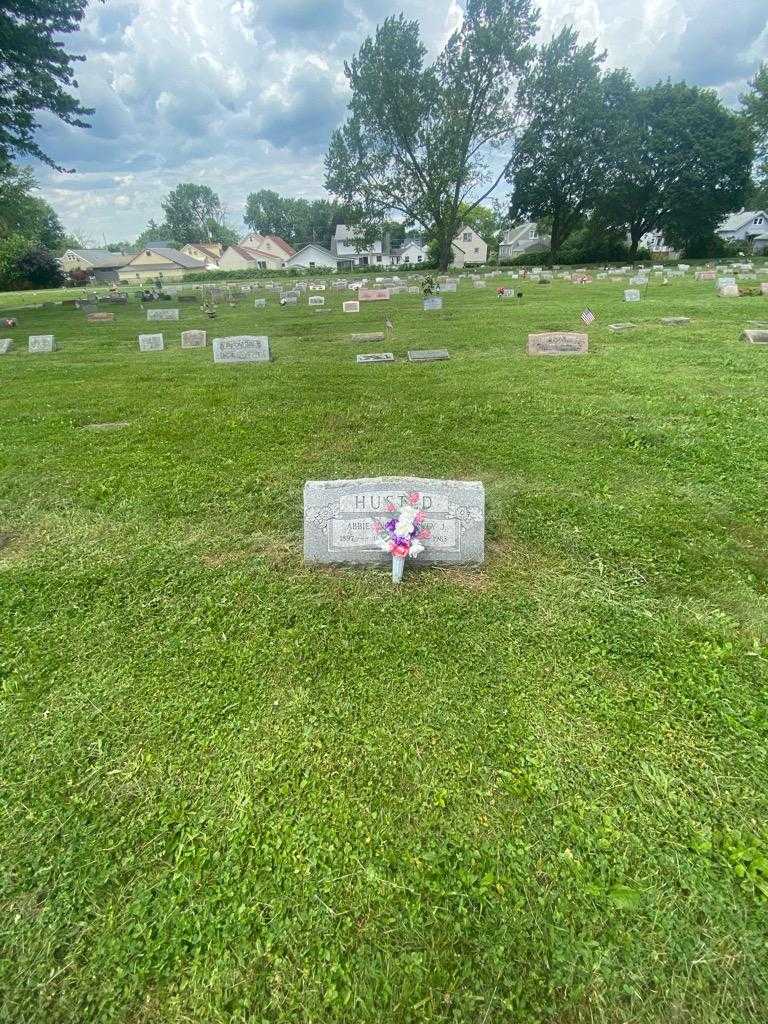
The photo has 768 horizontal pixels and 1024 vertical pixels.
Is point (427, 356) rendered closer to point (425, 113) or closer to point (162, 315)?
point (162, 315)

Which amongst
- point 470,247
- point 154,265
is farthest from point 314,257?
point 154,265

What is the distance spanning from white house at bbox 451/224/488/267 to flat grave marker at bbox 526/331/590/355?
74711 mm

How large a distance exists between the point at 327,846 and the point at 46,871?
1158 mm

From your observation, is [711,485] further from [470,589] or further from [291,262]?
[291,262]

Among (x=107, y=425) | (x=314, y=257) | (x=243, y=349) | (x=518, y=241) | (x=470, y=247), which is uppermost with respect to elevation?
(x=518, y=241)

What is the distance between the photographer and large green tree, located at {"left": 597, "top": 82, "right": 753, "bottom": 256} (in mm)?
42750

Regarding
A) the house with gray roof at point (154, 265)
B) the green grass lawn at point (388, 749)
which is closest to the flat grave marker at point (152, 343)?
the green grass lawn at point (388, 749)

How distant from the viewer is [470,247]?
255 ft

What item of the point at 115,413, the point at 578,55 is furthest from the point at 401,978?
the point at 578,55

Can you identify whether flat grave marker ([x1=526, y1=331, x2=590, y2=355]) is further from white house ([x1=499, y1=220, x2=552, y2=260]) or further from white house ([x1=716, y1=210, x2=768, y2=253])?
white house ([x1=499, y1=220, x2=552, y2=260])

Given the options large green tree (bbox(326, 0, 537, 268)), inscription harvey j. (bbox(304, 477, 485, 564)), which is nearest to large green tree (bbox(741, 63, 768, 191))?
large green tree (bbox(326, 0, 537, 268))

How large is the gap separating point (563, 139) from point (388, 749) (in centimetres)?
5398

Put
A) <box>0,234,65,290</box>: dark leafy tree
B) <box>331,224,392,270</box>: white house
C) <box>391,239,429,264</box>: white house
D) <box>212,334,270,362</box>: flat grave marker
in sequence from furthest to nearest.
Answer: <box>391,239,429,264</box>: white house, <box>331,224,392,270</box>: white house, <box>0,234,65,290</box>: dark leafy tree, <box>212,334,270,362</box>: flat grave marker

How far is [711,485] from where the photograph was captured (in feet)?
16.2
